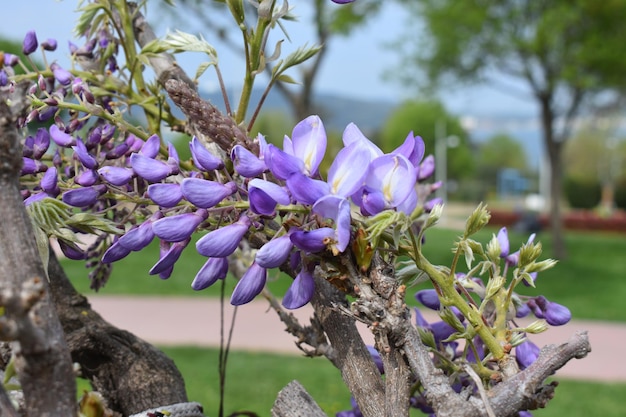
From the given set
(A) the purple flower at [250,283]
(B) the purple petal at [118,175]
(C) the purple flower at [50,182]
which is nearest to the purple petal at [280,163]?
(A) the purple flower at [250,283]

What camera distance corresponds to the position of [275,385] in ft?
20.8

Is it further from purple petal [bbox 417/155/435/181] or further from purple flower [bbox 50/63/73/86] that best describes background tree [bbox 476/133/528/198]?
purple flower [bbox 50/63/73/86]

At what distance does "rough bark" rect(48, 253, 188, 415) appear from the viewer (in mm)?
1277

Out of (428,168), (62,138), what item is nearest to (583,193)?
(428,168)

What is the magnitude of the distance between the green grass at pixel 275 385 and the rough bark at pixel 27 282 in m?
4.73

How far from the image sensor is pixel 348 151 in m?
0.89

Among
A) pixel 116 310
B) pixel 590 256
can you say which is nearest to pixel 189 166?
pixel 116 310

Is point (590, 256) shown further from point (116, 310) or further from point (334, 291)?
point (334, 291)

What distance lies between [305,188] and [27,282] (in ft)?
1.04

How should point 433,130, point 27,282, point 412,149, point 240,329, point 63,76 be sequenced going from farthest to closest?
point 433,130 < point 240,329 < point 63,76 < point 412,149 < point 27,282

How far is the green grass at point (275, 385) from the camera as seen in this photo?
5.90 metres

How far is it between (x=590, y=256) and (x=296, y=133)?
19.1 metres

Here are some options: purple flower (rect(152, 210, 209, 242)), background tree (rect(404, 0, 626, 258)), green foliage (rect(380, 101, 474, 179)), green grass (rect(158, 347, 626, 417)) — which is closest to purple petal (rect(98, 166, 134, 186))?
purple flower (rect(152, 210, 209, 242))

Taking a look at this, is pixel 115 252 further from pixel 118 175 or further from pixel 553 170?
pixel 553 170
